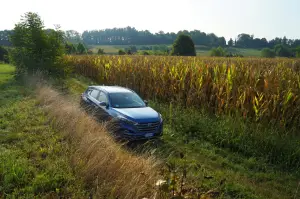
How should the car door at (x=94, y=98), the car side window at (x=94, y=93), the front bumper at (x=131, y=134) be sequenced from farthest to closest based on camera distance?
the car side window at (x=94, y=93)
the car door at (x=94, y=98)
the front bumper at (x=131, y=134)

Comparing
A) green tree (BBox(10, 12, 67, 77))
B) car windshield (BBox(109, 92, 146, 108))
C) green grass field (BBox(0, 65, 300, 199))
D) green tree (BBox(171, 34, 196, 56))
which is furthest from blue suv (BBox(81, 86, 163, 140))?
green tree (BBox(171, 34, 196, 56))

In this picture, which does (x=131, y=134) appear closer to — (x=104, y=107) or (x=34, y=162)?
(x=104, y=107)

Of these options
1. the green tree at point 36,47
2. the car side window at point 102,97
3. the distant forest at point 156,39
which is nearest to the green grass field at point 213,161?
the car side window at point 102,97

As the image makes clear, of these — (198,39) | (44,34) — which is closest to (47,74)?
(44,34)

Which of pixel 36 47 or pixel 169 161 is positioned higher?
pixel 36 47

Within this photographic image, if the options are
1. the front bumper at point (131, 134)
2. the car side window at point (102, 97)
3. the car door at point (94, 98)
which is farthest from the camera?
the car door at point (94, 98)

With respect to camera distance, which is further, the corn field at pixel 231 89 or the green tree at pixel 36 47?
the green tree at pixel 36 47

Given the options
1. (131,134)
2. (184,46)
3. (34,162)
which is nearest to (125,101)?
(131,134)

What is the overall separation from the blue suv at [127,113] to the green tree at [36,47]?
40.4ft

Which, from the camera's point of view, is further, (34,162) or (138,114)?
(138,114)

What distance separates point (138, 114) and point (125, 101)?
1203mm

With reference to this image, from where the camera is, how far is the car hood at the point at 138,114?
781cm

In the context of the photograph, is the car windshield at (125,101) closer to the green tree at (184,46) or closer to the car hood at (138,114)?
the car hood at (138,114)

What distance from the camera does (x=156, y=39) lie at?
13300 centimetres
